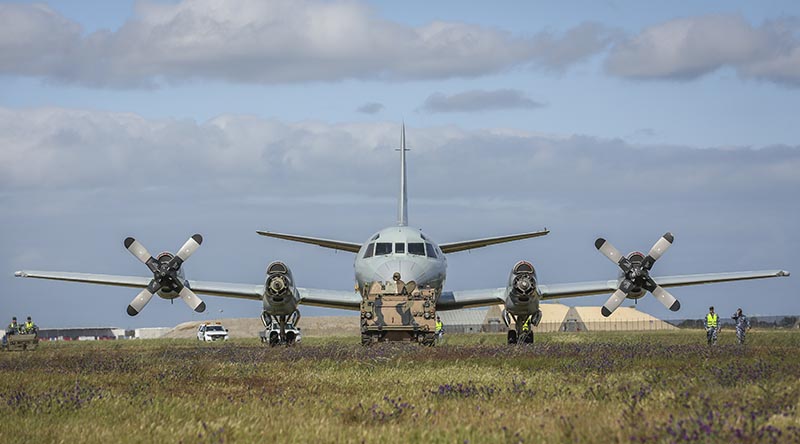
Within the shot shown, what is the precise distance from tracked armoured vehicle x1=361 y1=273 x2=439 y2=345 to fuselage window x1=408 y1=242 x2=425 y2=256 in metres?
3.36

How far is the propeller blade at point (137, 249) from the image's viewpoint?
32.8 meters

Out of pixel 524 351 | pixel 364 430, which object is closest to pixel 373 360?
pixel 524 351

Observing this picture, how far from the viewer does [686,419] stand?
29.9ft

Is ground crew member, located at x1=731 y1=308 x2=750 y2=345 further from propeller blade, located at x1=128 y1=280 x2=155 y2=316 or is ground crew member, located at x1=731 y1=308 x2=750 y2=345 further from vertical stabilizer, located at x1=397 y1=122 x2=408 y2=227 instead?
propeller blade, located at x1=128 y1=280 x2=155 y2=316

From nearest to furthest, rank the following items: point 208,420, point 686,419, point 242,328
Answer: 1. point 686,419
2. point 208,420
3. point 242,328

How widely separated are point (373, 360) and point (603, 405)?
963 cm

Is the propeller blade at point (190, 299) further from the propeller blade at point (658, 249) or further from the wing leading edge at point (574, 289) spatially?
the propeller blade at point (658, 249)

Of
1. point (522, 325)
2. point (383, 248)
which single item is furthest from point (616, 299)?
point (383, 248)

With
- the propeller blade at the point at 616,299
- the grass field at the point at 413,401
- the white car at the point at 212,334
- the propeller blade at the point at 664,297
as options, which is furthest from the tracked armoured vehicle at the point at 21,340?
the white car at the point at 212,334

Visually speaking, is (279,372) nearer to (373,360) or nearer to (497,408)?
(373,360)

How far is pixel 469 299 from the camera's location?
3588cm

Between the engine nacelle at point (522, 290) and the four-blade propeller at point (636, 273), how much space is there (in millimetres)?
2374

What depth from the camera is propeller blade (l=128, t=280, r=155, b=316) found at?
32.6m

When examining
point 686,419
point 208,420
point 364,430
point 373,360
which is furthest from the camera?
point 373,360
